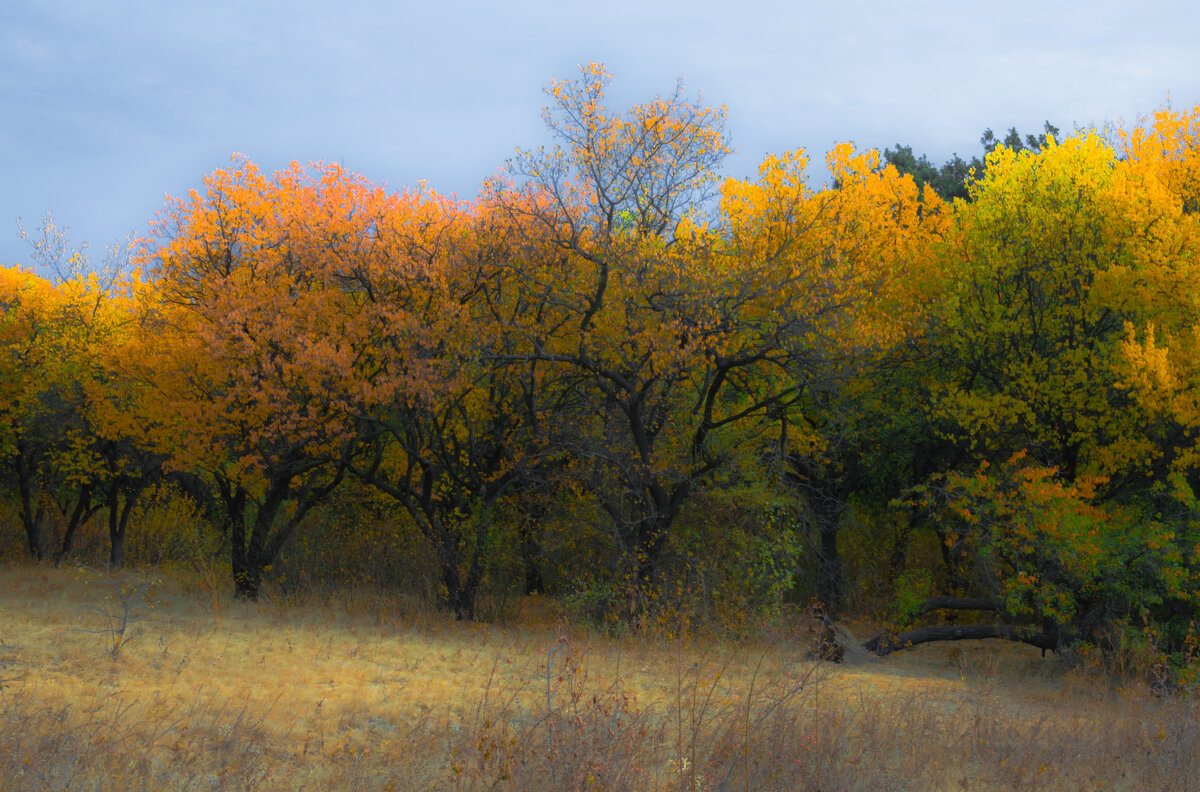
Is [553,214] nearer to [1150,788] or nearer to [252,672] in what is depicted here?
[252,672]

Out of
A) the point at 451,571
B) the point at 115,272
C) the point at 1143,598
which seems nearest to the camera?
the point at 1143,598

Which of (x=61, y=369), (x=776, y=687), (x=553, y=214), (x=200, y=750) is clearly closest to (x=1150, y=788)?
(x=776, y=687)

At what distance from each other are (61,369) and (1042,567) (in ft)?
82.9

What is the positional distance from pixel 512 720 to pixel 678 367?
26.3 ft

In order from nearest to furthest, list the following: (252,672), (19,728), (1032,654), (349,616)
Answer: (19,728) → (252,672) → (349,616) → (1032,654)

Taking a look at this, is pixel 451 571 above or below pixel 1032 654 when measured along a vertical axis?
above

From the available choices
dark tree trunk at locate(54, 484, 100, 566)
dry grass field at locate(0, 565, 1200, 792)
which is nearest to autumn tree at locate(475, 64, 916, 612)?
dry grass field at locate(0, 565, 1200, 792)

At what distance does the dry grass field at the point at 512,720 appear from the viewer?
24.2 feet

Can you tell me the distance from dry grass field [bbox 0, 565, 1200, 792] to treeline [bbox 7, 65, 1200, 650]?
3397 millimetres

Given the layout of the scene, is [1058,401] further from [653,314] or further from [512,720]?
[512,720]

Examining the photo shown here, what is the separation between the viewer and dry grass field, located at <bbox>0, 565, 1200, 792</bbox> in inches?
291

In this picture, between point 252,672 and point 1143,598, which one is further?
point 1143,598

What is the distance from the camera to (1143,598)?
631 inches

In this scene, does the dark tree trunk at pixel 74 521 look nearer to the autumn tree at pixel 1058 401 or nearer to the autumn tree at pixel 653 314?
the autumn tree at pixel 653 314
